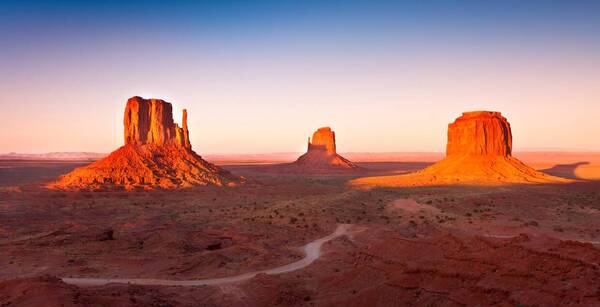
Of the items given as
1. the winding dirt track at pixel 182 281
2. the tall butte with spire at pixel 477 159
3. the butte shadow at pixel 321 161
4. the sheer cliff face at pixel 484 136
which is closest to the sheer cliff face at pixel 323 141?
the butte shadow at pixel 321 161

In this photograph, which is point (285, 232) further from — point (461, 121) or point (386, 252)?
point (461, 121)

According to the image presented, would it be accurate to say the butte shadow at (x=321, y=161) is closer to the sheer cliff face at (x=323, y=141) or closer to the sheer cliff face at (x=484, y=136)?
the sheer cliff face at (x=323, y=141)

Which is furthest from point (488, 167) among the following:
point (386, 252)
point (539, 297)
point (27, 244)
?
point (27, 244)

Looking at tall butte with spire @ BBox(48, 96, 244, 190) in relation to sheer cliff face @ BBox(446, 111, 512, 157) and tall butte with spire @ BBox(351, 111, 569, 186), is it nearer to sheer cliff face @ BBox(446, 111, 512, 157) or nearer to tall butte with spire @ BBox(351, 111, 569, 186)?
tall butte with spire @ BBox(351, 111, 569, 186)

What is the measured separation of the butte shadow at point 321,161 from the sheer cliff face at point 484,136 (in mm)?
42577

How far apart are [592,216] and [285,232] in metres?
29.1

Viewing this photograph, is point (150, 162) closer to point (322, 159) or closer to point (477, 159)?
point (477, 159)

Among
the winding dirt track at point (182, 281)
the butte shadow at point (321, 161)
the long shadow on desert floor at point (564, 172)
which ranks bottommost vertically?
the winding dirt track at point (182, 281)

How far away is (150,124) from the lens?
77.4 metres

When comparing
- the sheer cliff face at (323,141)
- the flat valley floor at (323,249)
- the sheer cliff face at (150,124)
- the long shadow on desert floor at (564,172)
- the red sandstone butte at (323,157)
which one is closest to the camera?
the flat valley floor at (323,249)

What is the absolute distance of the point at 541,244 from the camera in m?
19.0

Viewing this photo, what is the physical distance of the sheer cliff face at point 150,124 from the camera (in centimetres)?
7588

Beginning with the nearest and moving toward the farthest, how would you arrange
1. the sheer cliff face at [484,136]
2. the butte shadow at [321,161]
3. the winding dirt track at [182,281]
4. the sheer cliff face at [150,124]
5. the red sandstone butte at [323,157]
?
the winding dirt track at [182,281] < the sheer cliff face at [150,124] < the sheer cliff face at [484,136] < the butte shadow at [321,161] < the red sandstone butte at [323,157]

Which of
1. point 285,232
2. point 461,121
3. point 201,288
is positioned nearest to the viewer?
point 201,288
